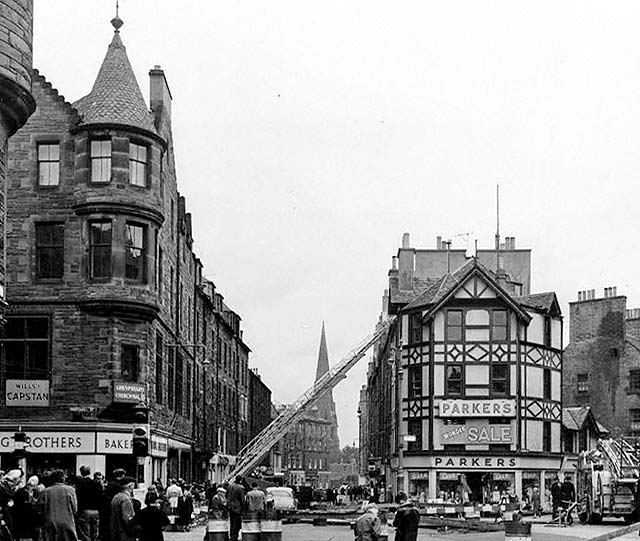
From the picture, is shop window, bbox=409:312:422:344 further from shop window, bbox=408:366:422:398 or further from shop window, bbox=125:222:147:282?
shop window, bbox=125:222:147:282

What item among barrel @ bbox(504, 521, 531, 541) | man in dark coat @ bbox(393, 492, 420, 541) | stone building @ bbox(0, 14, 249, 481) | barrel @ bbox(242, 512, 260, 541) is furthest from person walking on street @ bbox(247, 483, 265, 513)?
stone building @ bbox(0, 14, 249, 481)

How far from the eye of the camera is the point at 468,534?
32.5 m

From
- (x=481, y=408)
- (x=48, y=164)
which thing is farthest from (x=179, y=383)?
(x=481, y=408)

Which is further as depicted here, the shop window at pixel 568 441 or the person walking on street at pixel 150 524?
the shop window at pixel 568 441

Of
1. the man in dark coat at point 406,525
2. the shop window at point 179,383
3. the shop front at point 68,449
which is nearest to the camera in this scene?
the man in dark coat at point 406,525

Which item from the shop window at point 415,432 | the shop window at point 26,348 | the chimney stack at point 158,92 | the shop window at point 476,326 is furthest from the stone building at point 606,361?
the shop window at point 26,348

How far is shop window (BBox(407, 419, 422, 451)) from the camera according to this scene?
54.2m

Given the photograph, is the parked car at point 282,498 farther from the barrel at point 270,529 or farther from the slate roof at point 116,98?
the barrel at point 270,529

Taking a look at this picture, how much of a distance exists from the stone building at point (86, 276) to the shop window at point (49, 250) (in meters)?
0.03

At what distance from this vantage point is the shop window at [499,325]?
5391cm

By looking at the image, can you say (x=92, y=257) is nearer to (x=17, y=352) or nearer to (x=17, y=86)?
(x=17, y=352)

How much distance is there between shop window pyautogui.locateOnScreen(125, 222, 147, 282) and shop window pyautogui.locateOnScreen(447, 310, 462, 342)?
1962 cm

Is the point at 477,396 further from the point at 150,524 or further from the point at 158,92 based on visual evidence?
the point at 150,524

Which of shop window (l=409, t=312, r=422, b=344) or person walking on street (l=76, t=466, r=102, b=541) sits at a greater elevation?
shop window (l=409, t=312, r=422, b=344)
